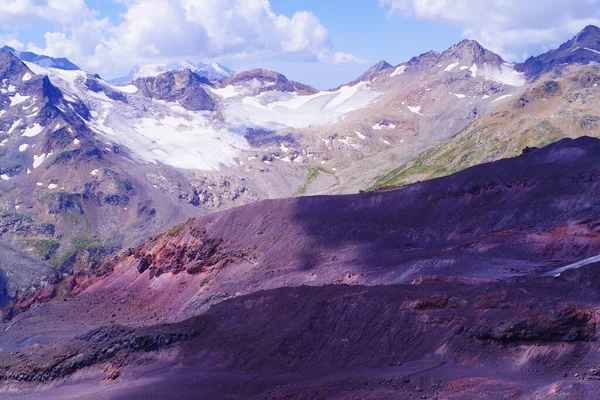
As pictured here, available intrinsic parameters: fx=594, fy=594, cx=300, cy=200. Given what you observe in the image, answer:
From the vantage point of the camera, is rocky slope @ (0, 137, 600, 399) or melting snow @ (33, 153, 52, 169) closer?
rocky slope @ (0, 137, 600, 399)

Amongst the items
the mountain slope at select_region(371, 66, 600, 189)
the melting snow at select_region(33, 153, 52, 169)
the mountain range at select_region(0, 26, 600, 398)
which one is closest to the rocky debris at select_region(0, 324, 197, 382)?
the mountain range at select_region(0, 26, 600, 398)

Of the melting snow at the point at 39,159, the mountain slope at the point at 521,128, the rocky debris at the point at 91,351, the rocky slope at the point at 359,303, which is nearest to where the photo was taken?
the rocky slope at the point at 359,303

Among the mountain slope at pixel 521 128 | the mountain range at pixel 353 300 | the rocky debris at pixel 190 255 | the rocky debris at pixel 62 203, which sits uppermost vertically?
the rocky debris at pixel 62 203

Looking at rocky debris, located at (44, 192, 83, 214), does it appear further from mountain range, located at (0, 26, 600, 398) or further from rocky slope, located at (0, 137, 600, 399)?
rocky slope, located at (0, 137, 600, 399)

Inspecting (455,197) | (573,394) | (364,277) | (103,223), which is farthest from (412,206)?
(103,223)

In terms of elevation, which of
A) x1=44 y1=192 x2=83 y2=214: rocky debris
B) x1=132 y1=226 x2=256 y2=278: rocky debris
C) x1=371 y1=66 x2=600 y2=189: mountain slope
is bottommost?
x1=132 y1=226 x2=256 y2=278: rocky debris

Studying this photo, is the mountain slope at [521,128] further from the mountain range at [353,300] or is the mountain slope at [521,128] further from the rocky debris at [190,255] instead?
the rocky debris at [190,255]

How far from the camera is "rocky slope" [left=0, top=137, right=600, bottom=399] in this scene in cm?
2711

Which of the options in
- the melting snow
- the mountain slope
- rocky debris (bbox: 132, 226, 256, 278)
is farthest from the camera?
the melting snow

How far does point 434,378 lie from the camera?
1037 inches

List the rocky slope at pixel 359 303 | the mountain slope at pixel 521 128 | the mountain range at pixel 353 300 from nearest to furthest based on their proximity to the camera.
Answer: the rocky slope at pixel 359 303
the mountain range at pixel 353 300
the mountain slope at pixel 521 128

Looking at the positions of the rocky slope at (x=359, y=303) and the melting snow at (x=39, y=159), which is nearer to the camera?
the rocky slope at (x=359, y=303)

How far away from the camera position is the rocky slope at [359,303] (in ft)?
88.9

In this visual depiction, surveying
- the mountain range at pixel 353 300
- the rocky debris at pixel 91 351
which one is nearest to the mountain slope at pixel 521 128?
the mountain range at pixel 353 300
